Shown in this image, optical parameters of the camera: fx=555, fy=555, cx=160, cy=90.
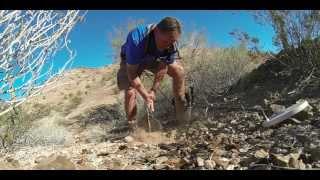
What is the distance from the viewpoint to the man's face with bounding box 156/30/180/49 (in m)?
5.97

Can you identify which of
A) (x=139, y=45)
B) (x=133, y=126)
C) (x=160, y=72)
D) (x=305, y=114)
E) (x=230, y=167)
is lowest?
(x=230, y=167)

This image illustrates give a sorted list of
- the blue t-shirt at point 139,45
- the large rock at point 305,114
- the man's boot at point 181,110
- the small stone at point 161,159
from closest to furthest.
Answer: the small stone at point 161,159 < the large rock at point 305,114 < the blue t-shirt at point 139,45 < the man's boot at point 181,110

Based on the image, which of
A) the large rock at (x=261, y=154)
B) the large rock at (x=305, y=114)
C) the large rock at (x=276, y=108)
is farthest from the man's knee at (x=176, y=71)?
the large rock at (x=261, y=154)

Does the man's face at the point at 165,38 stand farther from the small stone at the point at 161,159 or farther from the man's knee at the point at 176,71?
the small stone at the point at 161,159

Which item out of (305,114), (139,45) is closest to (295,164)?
(305,114)

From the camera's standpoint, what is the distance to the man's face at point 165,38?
5.97m

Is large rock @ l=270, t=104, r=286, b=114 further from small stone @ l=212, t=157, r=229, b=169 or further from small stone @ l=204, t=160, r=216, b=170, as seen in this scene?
small stone @ l=204, t=160, r=216, b=170

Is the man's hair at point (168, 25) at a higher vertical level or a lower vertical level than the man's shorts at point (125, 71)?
higher

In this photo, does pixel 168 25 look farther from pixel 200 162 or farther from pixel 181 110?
pixel 200 162

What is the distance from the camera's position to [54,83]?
5.06m

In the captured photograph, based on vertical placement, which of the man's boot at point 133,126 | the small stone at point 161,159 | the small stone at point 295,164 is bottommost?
the small stone at point 161,159

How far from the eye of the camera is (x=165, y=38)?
237 inches

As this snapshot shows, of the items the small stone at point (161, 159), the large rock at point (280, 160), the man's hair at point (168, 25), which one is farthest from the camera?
the man's hair at point (168, 25)
